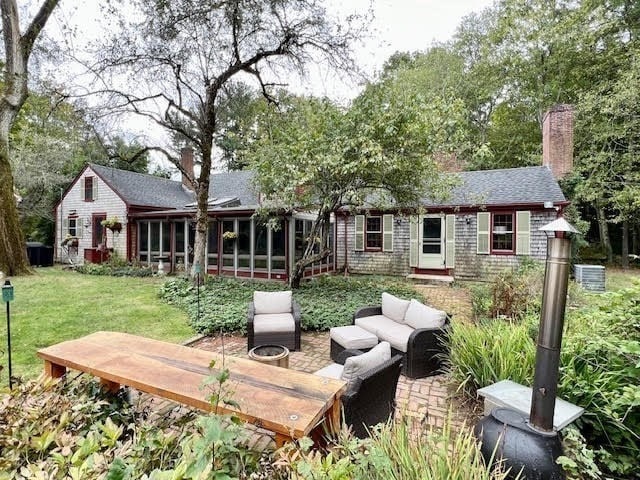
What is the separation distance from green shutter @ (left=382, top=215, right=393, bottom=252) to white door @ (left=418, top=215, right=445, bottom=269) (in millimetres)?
1096

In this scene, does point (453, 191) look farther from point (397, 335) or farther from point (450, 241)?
point (397, 335)

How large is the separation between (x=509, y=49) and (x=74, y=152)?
24.0 m

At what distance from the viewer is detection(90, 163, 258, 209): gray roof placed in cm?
1559

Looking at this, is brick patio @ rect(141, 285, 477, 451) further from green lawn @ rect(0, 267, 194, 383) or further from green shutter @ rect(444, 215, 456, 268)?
green shutter @ rect(444, 215, 456, 268)

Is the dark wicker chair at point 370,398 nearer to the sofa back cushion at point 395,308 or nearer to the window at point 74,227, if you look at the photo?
the sofa back cushion at point 395,308

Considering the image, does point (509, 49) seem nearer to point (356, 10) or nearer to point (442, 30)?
point (442, 30)

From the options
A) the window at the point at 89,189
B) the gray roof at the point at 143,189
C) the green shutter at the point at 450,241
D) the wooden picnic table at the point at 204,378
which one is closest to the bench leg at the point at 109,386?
the wooden picnic table at the point at 204,378

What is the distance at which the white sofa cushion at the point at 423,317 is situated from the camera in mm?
4238

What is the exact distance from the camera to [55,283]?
10.1 meters

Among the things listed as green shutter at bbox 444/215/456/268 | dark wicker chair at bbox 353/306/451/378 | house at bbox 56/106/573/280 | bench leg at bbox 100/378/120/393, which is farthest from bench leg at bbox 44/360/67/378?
green shutter at bbox 444/215/456/268

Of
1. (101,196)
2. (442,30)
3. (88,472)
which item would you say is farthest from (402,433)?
(442,30)

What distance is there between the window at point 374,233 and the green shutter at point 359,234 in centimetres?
20

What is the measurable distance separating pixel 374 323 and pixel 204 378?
9.47ft

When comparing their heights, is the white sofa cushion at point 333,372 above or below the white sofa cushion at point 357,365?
below
